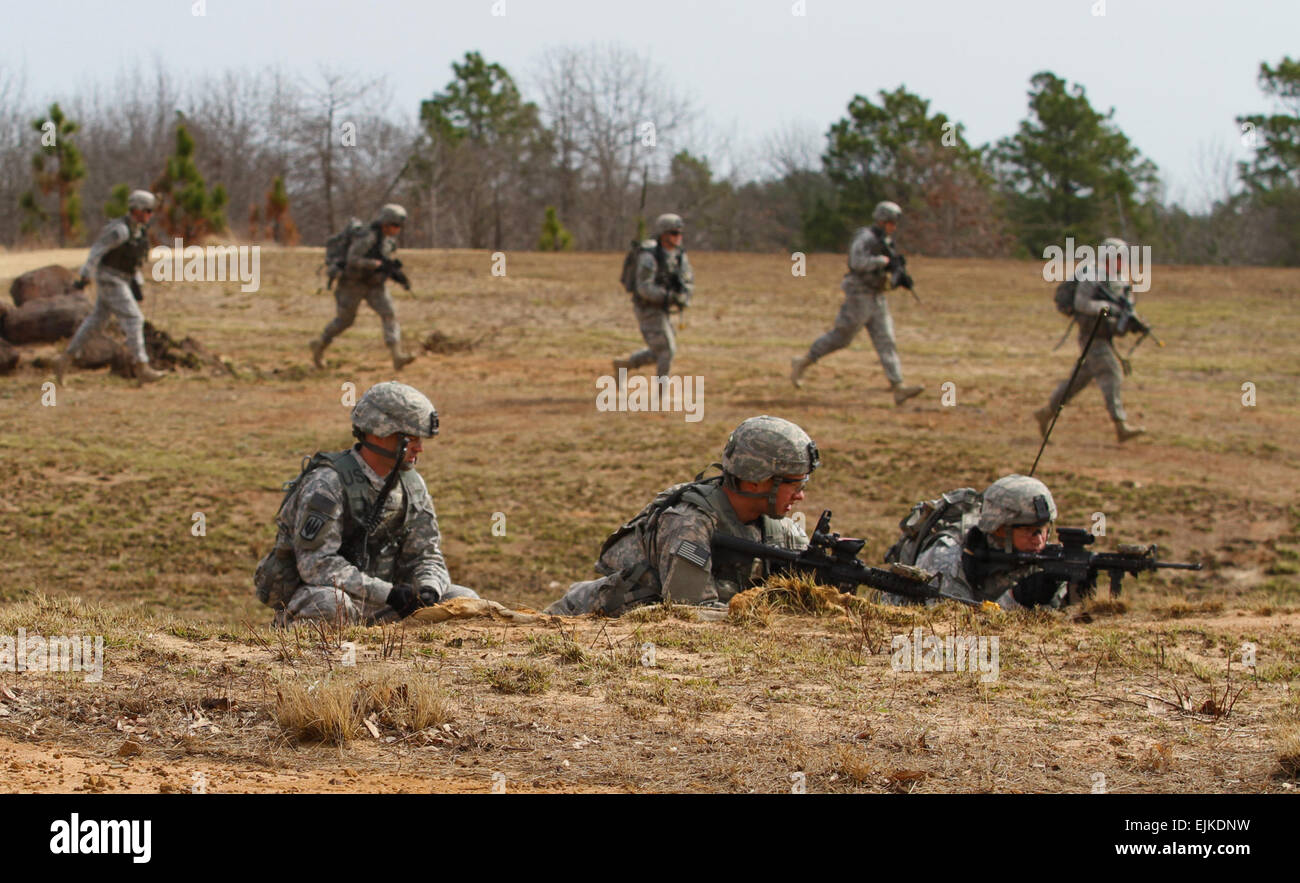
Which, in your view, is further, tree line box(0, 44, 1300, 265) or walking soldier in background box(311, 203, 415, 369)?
tree line box(0, 44, 1300, 265)

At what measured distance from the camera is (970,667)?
5.51 metres

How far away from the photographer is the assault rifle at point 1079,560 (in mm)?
6949

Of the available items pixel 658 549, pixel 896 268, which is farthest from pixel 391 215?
pixel 658 549

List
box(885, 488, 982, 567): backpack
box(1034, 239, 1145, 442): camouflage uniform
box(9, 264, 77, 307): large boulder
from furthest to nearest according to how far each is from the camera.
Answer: box(9, 264, 77, 307): large boulder → box(1034, 239, 1145, 442): camouflage uniform → box(885, 488, 982, 567): backpack

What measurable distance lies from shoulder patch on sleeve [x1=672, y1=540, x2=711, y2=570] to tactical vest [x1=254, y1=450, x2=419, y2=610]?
51.5 inches

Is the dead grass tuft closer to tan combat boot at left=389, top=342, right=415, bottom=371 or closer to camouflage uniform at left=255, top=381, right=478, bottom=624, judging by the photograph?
camouflage uniform at left=255, top=381, right=478, bottom=624

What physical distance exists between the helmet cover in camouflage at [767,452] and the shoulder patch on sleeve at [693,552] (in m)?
0.37

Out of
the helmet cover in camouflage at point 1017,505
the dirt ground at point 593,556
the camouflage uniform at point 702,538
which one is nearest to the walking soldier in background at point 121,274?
the dirt ground at point 593,556

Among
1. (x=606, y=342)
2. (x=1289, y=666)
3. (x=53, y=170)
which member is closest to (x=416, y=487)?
(x=1289, y=666)

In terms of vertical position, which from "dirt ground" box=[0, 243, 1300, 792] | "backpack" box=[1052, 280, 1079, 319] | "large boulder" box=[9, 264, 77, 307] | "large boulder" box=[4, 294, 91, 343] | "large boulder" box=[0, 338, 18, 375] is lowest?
"dirt ground" box=[0, 243, 1300, 792]

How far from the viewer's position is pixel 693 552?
21.0 feet

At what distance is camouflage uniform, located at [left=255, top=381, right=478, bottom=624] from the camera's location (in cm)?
639

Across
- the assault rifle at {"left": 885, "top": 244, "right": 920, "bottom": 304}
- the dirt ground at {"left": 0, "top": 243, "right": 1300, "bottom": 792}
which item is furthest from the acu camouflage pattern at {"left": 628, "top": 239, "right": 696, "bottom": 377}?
the assault rifle at {"left": 885, "top": 244, "right": 920, "bottom": 304}

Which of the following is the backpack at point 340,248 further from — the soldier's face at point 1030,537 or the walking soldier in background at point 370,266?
the soldier's face at point 1030,537
